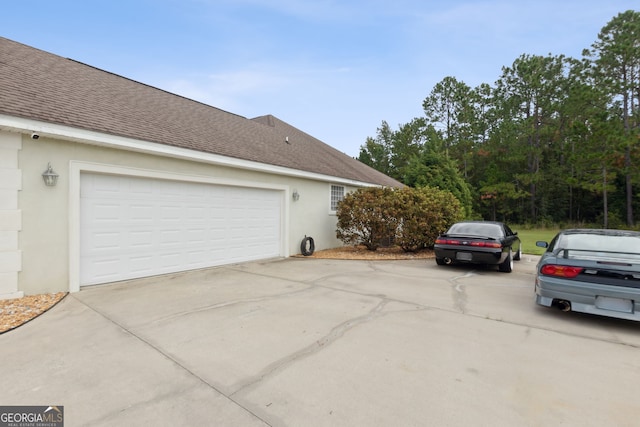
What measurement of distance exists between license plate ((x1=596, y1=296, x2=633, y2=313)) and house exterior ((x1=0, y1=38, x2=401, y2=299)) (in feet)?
25.9

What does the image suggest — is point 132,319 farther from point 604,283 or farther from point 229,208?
point 604,283

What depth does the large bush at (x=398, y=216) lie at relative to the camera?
1091cm

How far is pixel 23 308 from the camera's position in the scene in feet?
15.6

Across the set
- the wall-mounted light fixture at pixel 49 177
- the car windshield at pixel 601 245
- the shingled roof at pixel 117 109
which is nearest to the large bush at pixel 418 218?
the shingled roof at pixel 117 109

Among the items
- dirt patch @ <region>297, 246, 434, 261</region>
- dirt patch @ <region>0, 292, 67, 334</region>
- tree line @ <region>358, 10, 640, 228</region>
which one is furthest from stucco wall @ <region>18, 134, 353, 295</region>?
tree line @ <region>358, 10, 640, 228</region>

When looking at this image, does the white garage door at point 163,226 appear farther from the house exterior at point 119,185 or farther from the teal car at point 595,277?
the teal car at point 595,277

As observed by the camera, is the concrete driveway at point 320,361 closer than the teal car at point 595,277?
Yes

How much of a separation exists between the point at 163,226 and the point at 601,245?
8.56 meters

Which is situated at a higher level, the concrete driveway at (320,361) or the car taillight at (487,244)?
the car taillight at (487,244)

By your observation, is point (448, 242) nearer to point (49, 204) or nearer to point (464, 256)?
point (464, 256)

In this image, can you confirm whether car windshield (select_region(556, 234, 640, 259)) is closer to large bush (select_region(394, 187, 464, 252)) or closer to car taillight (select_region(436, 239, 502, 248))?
car taillight (select_region(436, 239, 502, 248))

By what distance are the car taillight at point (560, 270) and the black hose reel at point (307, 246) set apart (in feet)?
23.7

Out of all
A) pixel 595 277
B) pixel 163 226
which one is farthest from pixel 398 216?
pixel 163 226

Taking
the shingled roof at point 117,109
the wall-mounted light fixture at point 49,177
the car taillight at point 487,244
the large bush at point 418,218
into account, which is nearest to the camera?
the wall-mounted light fixture at point 49,177
